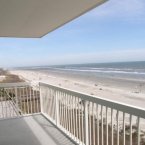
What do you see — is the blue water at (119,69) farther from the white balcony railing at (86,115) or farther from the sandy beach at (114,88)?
the white balcony railing at (86,115)

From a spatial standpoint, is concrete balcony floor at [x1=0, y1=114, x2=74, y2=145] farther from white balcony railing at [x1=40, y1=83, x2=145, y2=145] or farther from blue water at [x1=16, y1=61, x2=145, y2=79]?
blue water at [x1=16, y1=61, x2=145, y2=79]

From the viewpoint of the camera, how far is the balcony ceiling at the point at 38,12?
9.52 ft

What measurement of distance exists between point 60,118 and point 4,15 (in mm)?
2225

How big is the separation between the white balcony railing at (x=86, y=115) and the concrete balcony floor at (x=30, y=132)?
167mm

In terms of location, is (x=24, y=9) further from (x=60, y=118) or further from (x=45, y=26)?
(x=60, y=118)

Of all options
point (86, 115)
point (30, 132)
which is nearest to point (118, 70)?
point (30, 132)

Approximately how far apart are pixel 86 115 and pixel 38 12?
167cm

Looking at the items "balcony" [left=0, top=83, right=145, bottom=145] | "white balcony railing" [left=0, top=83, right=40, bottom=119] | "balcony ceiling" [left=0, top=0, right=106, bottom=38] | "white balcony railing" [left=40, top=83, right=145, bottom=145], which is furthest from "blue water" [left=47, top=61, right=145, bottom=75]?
"balcony ceiling" [left=0, top=0, right=106, bottom=38]

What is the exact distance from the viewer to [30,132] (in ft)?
13.9

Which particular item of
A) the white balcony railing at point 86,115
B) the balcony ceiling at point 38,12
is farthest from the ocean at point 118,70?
the balcony ceiling at point 38,12

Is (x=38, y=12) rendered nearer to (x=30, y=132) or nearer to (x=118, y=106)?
(x=118, y=106)

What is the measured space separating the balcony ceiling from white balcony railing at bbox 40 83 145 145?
48.5 inches

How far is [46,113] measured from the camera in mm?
5410

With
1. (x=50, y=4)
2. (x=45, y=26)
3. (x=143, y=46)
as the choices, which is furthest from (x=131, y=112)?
(x=143, y=46)
